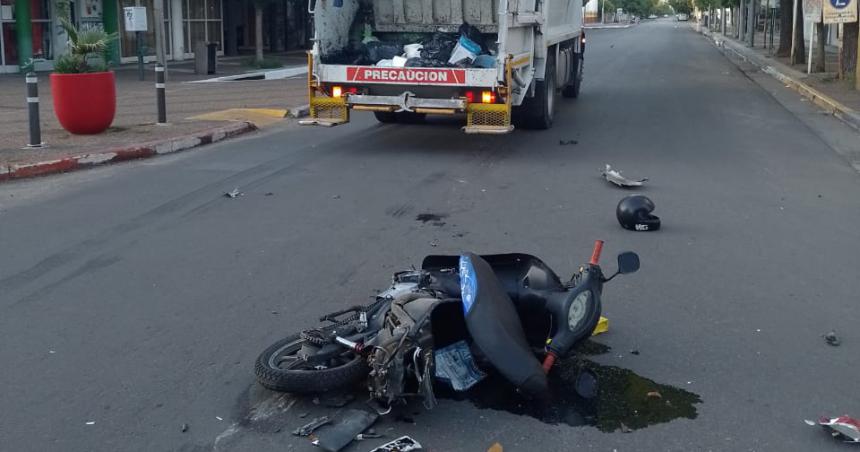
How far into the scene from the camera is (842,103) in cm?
1928

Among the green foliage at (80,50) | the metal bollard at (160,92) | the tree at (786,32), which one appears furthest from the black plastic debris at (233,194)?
the tree at (786,32)

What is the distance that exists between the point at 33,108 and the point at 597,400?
33.2ft

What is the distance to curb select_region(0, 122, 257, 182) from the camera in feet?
37.0

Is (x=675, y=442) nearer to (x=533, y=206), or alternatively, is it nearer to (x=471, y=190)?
(x=533, y=206)

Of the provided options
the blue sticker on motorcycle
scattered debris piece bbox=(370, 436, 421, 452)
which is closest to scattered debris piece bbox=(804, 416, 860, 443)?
the blue sticker on motorcycle

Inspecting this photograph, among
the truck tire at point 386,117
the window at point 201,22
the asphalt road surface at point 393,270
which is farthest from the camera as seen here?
the window at point 201,22

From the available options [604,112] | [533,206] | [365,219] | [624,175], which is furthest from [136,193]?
[604,112]

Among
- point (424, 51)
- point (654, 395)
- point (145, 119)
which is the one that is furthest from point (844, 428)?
point (145, 119)

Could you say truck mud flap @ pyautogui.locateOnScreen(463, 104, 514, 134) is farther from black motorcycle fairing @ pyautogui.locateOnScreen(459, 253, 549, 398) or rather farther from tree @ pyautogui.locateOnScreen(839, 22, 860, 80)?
Answer: tree @ pyautogui.locateOnScreen(839, 22, 860, 80)

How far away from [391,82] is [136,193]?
3888mm

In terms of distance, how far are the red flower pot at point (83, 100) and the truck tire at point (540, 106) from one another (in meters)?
6.40

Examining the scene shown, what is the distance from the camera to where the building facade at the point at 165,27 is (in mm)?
25188

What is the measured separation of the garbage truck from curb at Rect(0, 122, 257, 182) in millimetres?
1597

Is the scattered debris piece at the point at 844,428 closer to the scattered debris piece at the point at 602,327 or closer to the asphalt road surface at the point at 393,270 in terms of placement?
the asphalt road surface at the point at 393,270
